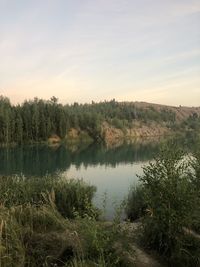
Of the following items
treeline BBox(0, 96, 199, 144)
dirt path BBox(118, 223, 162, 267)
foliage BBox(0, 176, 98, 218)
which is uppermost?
treeline BBox(0, 96, 199, 144)

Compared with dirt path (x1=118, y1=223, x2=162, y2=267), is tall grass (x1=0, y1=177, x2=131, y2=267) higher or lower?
higher

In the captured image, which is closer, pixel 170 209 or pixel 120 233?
pixel 120 233

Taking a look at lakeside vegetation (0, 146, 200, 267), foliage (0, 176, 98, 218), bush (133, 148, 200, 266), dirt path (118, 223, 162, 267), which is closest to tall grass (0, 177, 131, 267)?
lakeside vegetation (0, 146, 200, 267)

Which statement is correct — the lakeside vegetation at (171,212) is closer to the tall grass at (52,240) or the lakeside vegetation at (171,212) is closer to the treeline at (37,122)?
the tall grass at (52,240)

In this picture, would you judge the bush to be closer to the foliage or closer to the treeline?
the foliage

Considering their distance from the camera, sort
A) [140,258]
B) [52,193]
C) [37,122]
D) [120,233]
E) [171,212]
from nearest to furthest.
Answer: [120,233] → [140,258] → [171,212] → [52,193] → [37,122]

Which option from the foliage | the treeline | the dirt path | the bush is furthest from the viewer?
the treeline

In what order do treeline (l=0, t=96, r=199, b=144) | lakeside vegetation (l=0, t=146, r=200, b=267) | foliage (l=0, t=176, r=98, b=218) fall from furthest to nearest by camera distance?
treeline (l=0, t=96, r=199, b=144)
foliage (l=0, t=176, r=98, b=218)
lakeside vegetation (l=0, t=146, r=200, b=267)

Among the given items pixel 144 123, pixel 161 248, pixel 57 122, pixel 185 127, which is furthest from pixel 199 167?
pixel 185 127

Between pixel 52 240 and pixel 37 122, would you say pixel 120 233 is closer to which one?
pixel 52 240

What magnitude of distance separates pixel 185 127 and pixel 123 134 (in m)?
44.8

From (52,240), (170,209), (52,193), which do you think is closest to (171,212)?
(170,209)

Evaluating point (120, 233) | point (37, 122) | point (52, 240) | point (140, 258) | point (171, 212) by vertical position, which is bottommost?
point (140, 258)

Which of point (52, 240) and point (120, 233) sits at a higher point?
point (120, 233)
